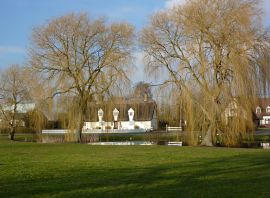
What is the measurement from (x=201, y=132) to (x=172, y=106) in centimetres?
249

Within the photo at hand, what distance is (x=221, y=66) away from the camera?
85.7 feet

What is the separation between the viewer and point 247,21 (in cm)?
2559

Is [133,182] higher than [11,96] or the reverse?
the reverse

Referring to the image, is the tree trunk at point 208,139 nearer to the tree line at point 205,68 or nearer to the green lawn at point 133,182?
the tree line at point 205,68

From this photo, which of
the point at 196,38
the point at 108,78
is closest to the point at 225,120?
the point at 196,38

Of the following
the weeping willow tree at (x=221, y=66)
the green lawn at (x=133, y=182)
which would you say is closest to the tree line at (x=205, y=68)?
the weeping willow tree at (x=221, y=66)

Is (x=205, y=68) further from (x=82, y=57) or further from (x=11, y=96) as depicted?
(x=11, y=96)

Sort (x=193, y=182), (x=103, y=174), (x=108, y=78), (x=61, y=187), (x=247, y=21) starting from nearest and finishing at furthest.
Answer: (x=61, y=187), (x=193, y=182), (x=103, y=174), (x=247, y=21), (x=108, y=78)

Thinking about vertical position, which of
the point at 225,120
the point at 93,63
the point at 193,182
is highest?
the point at 93,63

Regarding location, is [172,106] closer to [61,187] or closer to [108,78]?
[108,78]

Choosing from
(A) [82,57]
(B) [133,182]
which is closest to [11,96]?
(A) [82,57]

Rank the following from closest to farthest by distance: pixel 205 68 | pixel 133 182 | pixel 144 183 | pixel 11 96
Answer: pixel 144 183 → pixel 133 182 → pixel 205 68 → pixel 11 96

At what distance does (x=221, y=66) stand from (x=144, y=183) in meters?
17.7

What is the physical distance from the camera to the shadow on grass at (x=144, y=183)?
8180 mm
